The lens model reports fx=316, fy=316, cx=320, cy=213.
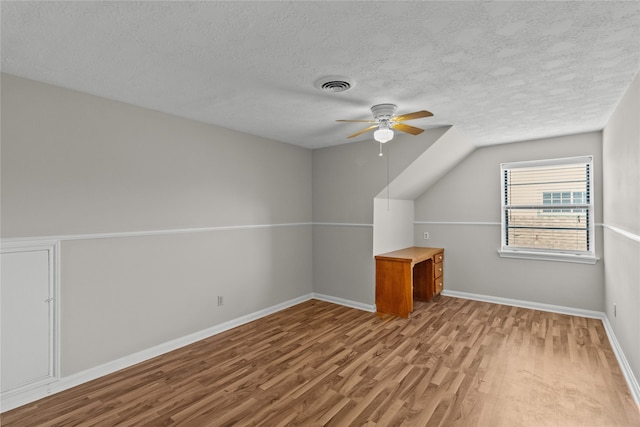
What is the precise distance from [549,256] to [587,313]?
0.81 metres

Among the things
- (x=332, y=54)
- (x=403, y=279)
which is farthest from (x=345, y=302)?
(x=332, y=54)

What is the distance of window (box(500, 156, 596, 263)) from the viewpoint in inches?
164

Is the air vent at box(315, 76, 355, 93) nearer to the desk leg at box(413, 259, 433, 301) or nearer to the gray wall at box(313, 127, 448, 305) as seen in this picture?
the gray wall at box(313, 127, 448, 305)

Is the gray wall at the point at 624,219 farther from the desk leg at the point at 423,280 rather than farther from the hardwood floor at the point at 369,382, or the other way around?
the desk leg at the point at 423,280

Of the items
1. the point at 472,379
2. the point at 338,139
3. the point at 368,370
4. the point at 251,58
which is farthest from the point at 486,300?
the point at 251,58

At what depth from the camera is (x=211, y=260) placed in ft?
12.1

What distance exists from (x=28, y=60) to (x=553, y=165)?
5642 millimetres

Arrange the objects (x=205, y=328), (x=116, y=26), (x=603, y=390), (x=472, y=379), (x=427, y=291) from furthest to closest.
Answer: (x=427, y=291) → (x=205, y=328) → (x=472, y=379) → (x=603, y=390) → (x=116, y=26)

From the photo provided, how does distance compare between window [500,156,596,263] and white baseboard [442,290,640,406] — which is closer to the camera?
white baseboard [442,290,640,406]

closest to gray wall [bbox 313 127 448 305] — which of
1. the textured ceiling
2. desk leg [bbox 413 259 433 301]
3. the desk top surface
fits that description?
the desk top surface

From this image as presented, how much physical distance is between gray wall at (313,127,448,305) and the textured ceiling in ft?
4.21

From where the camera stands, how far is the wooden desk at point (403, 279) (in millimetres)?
4176

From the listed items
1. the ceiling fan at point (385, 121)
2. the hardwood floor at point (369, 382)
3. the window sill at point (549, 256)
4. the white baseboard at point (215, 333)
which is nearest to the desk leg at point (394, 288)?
the white baseboard at point (215, 333)

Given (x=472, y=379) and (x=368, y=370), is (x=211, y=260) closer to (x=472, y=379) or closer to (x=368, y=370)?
(x=368, y=370)
